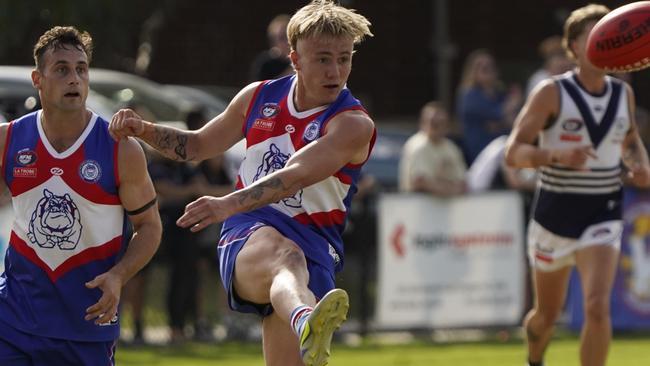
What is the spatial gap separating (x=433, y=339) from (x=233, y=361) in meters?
2.62

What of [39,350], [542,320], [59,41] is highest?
[59,41]

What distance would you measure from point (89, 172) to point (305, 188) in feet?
3.32

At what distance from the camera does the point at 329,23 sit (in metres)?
7.09

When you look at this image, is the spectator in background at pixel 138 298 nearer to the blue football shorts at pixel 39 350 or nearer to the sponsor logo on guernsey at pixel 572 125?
the sponsor logo on guernsey at pixel 572 125

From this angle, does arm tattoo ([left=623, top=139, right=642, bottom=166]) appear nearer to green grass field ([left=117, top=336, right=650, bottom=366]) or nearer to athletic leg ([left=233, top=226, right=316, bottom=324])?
A: green grass field ([left=117, top=336, right=650, bottom=366])

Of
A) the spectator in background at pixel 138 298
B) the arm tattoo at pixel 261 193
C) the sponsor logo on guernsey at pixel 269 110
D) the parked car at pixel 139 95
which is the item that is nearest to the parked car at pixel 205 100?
the parked car at pixel 139 95

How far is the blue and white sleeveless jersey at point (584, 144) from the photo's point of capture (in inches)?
383

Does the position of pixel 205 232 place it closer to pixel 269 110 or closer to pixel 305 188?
pixel 269 110

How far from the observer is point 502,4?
26703 millimetres

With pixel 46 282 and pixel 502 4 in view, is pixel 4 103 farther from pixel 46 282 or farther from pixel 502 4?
pixel 502 4

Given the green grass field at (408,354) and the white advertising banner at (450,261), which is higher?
the white advertising banner at (450,261)

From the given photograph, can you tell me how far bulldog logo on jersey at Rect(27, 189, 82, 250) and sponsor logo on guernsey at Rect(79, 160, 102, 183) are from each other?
11cm

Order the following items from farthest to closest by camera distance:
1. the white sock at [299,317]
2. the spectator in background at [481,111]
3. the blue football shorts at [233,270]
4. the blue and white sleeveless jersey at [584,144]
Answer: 1. the spectator in background at [481,111]
2. the blue and white sleeveless jersey at [584,144]
3. the blue football shorts at [233,270]
4. the white sock at [299,317]

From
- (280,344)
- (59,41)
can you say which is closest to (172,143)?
(59,41)
